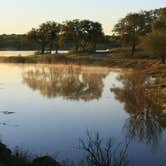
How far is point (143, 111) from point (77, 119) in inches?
194

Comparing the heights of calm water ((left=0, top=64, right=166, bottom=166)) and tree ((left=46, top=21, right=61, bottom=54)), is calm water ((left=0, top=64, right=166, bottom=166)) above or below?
below

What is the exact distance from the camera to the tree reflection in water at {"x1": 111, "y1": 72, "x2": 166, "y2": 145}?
20969mm

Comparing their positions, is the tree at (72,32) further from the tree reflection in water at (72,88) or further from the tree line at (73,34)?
the tree reflection in water at (72,88)

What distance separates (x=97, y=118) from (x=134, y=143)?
644cm

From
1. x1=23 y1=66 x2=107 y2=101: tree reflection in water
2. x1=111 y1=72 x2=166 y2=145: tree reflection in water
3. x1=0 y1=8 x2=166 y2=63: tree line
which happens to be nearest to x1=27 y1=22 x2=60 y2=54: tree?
x1=0 y1=8 x2=166 y2=63: tree line

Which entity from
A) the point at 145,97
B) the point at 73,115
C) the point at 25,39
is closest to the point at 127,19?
the point at 25,39

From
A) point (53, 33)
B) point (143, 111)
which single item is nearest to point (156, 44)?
point (143, 111)

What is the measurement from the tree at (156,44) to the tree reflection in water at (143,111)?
2003 cm

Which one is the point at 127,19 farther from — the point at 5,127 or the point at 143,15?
the point at 5,127

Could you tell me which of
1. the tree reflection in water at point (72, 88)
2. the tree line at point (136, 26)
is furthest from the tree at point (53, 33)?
the tree reflection in water at point (72, 88)

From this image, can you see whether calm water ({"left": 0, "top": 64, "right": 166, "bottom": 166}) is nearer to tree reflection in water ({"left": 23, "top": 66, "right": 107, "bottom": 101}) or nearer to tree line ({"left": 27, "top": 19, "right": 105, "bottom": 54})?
tree reflection in water ({"left": 23, "top": 66, "right": 107, "bottom": 101})

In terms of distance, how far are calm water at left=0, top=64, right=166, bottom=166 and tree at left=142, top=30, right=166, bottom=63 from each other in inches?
869

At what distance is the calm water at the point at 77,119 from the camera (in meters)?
18.5

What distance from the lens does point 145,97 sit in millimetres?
34406
